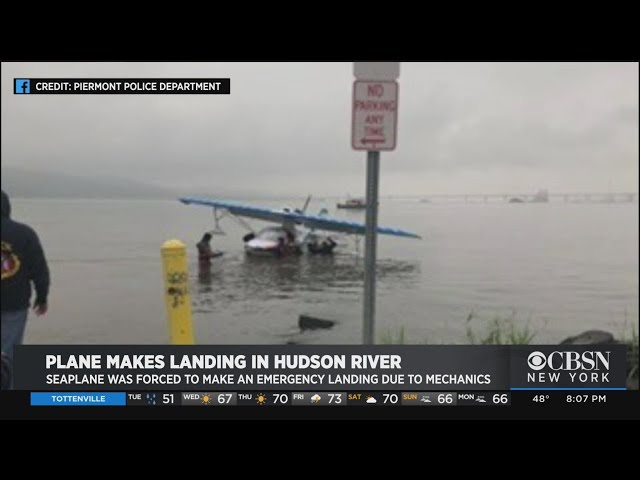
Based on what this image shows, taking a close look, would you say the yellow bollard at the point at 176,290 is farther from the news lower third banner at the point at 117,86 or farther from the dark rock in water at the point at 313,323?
the dark rock in water at the point at 313,323

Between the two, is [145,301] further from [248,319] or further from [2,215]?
[2,215]

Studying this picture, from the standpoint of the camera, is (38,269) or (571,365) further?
(38,269)

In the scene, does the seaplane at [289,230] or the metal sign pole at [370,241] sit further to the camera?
the seaplane at [289,230]

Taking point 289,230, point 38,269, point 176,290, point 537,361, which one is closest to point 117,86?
point 38,269

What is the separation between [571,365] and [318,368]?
112cm

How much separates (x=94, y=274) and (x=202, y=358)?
14607 mm

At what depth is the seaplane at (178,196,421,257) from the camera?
22797 millimetres

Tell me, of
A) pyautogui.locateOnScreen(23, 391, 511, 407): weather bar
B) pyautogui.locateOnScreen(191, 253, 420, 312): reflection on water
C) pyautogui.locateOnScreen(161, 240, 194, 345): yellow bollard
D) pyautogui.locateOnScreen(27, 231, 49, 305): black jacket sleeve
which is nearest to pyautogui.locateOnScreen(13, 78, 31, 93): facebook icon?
pyautogui.locateOnScreen(23, 391, 511, 407): weather bar

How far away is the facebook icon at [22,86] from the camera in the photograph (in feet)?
8.16

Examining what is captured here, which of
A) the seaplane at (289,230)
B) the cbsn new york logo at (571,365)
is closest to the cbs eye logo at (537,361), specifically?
the cbsn new york logo at (571,365)

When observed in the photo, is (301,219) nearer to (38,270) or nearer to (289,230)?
(289,230)

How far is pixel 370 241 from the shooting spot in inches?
129

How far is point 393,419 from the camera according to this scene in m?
2.42
